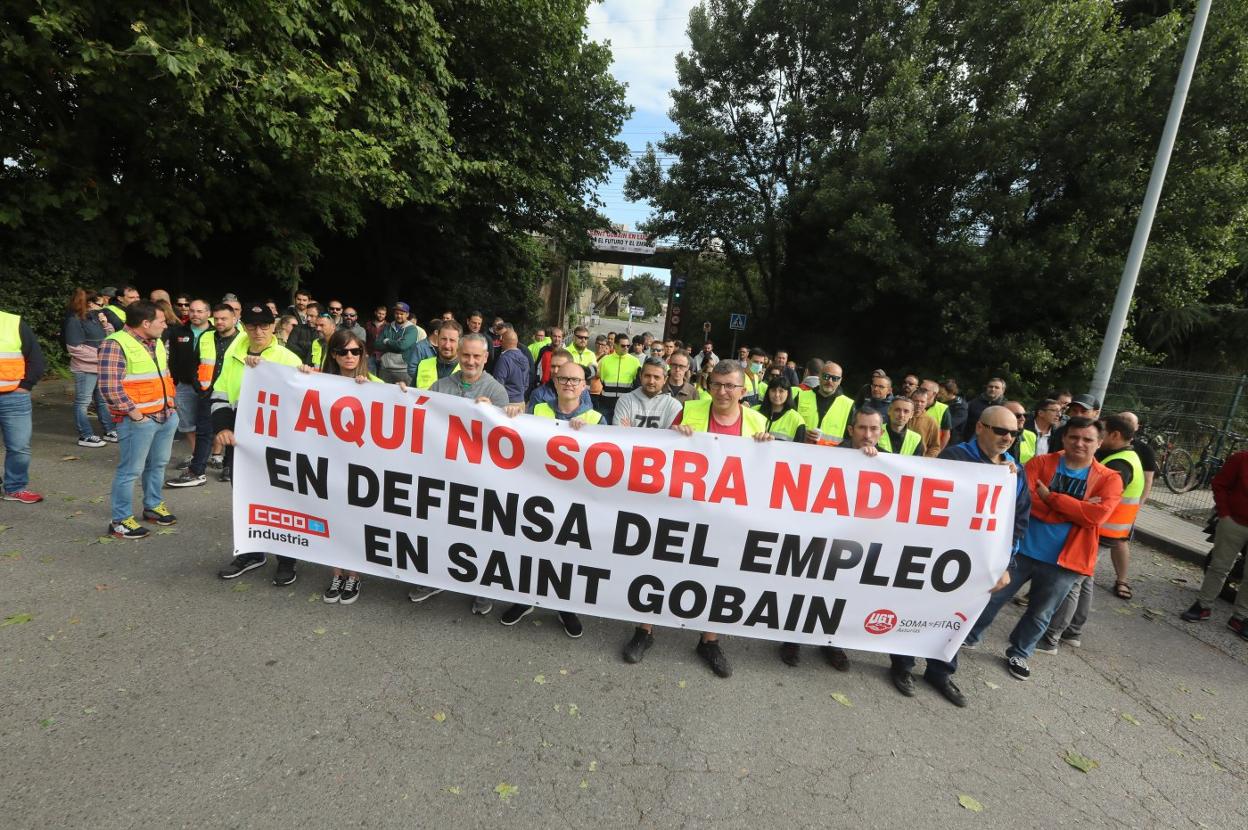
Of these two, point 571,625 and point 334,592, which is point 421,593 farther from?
point 571,625

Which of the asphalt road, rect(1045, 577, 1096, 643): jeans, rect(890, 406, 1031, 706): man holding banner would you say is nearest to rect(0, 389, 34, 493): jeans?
the asphalt road

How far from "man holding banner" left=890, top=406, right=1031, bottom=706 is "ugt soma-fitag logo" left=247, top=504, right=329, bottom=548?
12.6 feet

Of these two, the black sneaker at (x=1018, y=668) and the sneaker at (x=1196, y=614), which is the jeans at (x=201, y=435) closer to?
the black sneaker at (x=1018, y=668)

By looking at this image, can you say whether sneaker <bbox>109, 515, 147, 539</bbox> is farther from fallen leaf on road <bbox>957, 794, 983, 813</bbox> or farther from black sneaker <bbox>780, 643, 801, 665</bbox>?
fallen leaf on road <bbox>957, 794, 983, 813</bbox>

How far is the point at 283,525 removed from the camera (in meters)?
3.90

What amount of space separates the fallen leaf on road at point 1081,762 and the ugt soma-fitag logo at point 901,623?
30.7 inches

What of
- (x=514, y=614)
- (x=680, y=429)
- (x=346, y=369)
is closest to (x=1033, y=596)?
(x=680, y=429)

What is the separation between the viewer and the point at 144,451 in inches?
178

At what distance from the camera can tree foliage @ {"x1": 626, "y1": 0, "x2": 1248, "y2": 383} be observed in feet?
39.4

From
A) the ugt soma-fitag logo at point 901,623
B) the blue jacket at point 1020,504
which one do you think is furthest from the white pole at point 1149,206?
the ugt soma-fitag logo at point 901,623

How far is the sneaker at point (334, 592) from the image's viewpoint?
3.96 metres

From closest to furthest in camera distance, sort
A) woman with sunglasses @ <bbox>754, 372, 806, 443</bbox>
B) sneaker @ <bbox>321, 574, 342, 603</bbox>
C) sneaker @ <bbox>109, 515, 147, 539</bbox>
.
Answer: sneaker @ <bbox>321, 574, 342, 603</bbox> < sneaker @ <bbox>109, 515, 147, 539</bbox> < woman with sunglasses @ <bbox>754, 372, 806, 443</bbox>

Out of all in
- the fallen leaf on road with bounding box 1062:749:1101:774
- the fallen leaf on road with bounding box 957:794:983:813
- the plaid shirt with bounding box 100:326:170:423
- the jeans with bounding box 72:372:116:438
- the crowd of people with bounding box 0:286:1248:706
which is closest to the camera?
the fallen leaf on road with bounding box 957:794:983:813

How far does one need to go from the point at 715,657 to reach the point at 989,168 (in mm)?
14934
